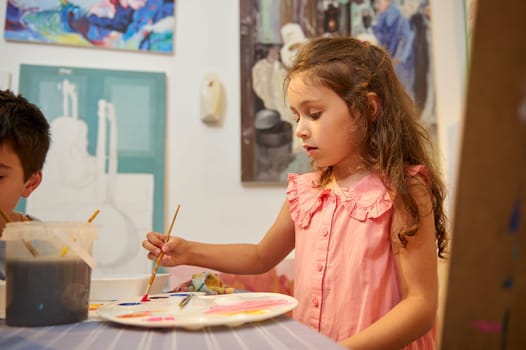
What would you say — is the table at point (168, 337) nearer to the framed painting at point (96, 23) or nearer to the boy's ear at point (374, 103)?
the boy's ear at point (374, 103)

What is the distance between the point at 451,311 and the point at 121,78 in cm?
171

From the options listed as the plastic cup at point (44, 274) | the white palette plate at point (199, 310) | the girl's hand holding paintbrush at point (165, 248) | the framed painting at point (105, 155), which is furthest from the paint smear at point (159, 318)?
the framed painting at point (105, 155)

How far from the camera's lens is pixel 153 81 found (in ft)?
5.90

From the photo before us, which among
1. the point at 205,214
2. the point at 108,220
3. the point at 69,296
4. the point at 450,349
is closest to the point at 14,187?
the point at 69,296

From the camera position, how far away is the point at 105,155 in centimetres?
174

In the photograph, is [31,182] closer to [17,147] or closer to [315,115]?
[17,147]

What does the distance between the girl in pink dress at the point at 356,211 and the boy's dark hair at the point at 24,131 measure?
0.37 meters

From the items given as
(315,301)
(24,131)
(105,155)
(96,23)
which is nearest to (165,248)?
(315,301)

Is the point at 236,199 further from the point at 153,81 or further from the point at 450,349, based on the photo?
the point at 450,349

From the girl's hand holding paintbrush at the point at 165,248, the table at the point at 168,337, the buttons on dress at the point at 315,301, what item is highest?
the girl's hand holding paintbrush at the point at 165,248

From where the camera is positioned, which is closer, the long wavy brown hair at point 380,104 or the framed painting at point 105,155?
the long wavy brown hair at point 380,104

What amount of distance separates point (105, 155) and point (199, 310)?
1.29m

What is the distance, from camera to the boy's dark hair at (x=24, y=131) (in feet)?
3.25

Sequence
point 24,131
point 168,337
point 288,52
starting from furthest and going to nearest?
point 288,52
point 24,131
point 168,337
